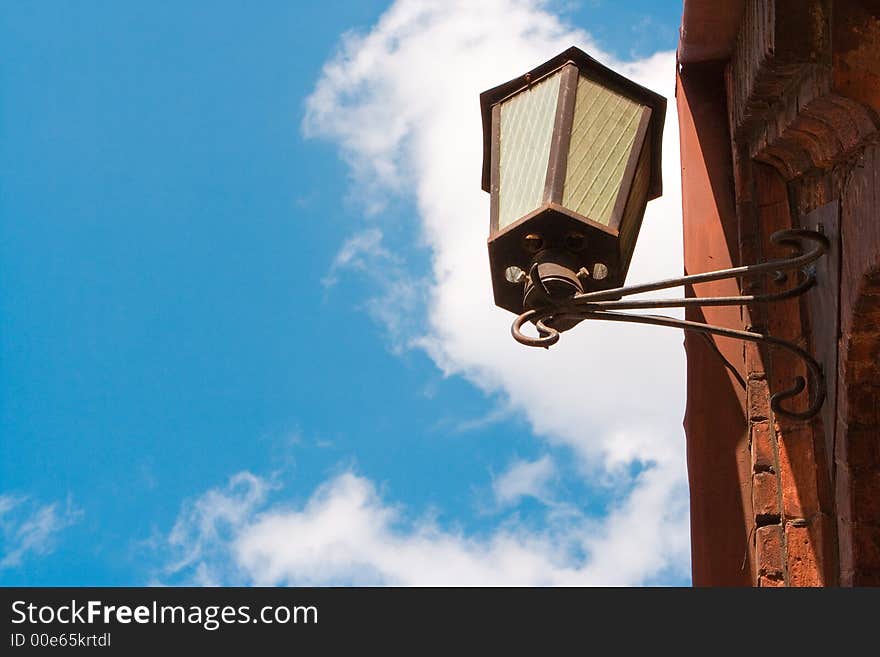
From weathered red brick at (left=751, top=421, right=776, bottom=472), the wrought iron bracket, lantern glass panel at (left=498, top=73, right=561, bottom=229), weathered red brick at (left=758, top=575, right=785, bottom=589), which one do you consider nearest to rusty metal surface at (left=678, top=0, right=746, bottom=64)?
lantern glass panel at (left=498, top=73, right=561, bottom=229)

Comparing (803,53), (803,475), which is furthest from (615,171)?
(803,475)

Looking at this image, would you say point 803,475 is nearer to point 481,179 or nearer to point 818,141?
point 818,141

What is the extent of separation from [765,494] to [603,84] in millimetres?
1373

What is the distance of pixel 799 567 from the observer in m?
3.39

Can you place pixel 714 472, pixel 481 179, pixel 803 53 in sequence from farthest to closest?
pixel 714 472, pixel 481 179, pixel 803 53

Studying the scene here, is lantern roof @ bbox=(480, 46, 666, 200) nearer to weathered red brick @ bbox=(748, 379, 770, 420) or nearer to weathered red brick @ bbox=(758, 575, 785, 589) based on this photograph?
weathered red brick @ bbox=(748, 379, 770, 420)

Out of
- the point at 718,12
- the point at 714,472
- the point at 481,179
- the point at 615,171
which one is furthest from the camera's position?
Result: the point at 718,12

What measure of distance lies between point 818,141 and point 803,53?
17.9 inches

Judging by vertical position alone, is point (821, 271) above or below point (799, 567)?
above

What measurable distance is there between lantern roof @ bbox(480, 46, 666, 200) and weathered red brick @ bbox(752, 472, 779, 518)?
0.97m

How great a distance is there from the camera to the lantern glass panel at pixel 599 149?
2996 mm

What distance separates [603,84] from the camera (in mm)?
3312
